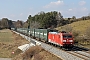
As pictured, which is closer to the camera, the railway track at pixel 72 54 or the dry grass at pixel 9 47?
the railway track at pixel 72 54

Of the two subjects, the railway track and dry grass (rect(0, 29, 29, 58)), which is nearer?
the railway track

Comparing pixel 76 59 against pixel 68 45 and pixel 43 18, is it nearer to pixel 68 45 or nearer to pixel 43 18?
pixel 68 45

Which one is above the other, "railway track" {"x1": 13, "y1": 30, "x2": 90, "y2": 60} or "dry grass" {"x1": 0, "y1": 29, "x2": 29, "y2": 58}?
"railway track" {"x1": 13, "y1": 30, "x2": 90, "y2": 60}

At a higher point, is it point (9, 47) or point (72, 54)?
point (72, 54)

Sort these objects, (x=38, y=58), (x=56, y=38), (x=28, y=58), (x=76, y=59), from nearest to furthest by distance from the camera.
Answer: (x=76, y=59), (x=38, y=58), (x=28, y=58), (x=56, y=38)

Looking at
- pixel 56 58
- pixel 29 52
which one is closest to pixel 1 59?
pixel 29 52

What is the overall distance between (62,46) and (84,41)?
866 inches

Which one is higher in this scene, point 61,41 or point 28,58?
point 61,41

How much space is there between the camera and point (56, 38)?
113ft

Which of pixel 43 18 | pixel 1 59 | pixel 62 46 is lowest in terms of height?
pixel 1 59

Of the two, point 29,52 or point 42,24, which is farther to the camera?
point 42,24

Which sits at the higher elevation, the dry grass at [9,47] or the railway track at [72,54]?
the railway track at [72,54]

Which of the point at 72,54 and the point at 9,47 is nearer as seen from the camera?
the point at 72,54

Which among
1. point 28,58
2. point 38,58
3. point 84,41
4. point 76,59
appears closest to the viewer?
point 76,59
